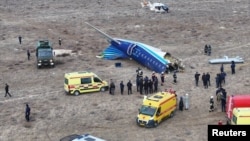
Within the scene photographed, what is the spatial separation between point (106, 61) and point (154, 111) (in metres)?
16.8

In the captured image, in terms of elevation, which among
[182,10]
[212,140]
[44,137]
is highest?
[182,10]

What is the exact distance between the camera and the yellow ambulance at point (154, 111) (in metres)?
30.0

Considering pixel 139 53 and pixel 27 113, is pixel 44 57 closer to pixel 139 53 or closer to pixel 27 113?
pixel 139 53

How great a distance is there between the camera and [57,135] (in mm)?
29578

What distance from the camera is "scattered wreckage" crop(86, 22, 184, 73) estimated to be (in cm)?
4159

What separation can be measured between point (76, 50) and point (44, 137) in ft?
72.4

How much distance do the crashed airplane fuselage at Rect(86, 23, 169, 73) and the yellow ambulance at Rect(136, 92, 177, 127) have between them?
10.2 metres

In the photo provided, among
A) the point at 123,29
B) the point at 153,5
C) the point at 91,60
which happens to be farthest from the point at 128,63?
the point at 153,5

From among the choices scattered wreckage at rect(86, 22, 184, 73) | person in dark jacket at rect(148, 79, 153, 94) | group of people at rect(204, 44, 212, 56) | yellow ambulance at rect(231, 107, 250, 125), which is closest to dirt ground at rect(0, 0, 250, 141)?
group of people at rect(204, 44, 212, 56)

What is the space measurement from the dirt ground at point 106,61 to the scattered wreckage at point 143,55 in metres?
0.83

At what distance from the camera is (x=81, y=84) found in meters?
36.5

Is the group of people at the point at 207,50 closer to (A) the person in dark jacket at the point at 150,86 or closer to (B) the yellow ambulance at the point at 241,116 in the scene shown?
(A) the person in dark jacket at the point at 150,86

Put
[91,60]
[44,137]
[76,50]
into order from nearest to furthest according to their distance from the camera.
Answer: [44,137] < [91,60] < [76,50]

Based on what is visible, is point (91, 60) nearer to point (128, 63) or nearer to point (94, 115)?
point (128, 63)
